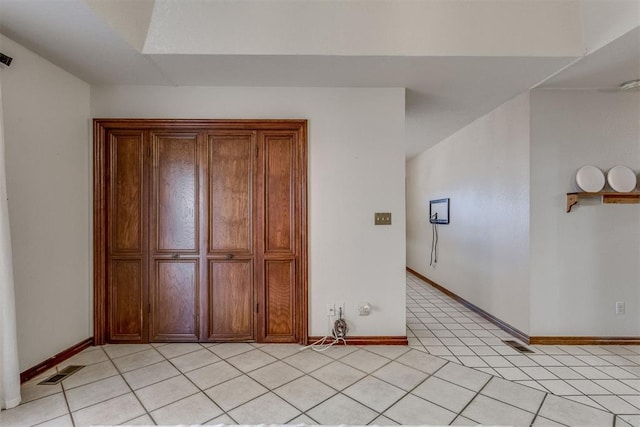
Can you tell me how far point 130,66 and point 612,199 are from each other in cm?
436

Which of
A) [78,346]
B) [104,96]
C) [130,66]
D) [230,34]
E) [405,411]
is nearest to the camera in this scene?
[405,411]

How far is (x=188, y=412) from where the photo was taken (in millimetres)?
1757

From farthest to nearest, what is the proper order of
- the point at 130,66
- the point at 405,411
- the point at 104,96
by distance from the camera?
the point at 104,96, the point at 130,66, the point at 405,411

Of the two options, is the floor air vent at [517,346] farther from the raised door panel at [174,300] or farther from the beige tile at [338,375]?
the raised door panel at [174,300]

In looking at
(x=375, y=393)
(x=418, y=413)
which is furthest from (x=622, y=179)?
(x=375, y=393)

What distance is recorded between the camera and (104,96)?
2.69 m

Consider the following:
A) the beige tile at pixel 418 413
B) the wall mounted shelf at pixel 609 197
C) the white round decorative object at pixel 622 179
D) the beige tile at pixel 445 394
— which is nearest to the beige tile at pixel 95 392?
the beige tile at pixel 418 413

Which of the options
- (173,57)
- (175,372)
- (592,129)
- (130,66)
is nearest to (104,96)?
(130,66)

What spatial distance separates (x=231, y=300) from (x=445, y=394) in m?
1.89

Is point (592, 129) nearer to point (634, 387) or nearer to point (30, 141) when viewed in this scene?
point (634, 387)

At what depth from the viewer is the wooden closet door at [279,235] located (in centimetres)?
269

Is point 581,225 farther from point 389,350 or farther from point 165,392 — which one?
point 165,392

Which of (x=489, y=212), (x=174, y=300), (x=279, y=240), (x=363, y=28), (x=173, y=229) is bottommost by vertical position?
(x=174, y=300)

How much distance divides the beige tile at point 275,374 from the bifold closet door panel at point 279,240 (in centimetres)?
42
